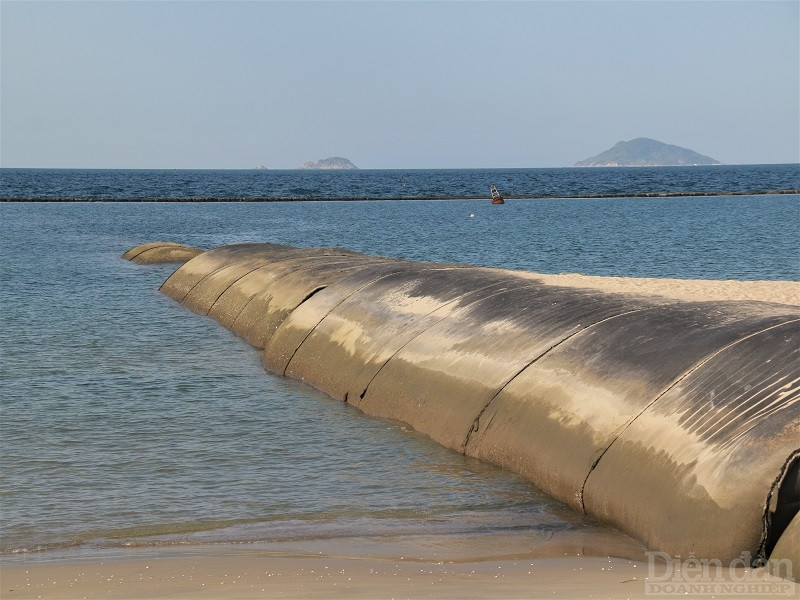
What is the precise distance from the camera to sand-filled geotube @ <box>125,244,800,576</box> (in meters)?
6.01

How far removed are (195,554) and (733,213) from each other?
50.3 metres

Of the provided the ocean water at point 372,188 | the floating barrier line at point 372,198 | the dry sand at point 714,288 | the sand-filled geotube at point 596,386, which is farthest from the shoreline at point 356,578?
the ocean water at point 372,188

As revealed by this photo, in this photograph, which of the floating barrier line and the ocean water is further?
the ocean water

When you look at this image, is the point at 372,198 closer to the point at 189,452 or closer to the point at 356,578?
the point at 189,452

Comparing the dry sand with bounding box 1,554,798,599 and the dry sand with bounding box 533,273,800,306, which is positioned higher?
the dry sand with bounding box 533,273,800,306

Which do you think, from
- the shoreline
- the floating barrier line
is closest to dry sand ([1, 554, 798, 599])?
the shoreline

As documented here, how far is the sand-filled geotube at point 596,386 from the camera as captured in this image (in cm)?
601

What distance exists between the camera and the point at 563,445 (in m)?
7.63

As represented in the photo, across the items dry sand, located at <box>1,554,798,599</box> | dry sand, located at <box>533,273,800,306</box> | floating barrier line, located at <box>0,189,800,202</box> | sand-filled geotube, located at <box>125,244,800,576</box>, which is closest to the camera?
dry sand, located at <box>1,554,798,599</box>

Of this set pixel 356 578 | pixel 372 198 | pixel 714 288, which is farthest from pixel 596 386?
pixel 372 198

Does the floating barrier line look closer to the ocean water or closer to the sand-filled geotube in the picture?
the ocean water

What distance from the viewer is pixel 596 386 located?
7.75m

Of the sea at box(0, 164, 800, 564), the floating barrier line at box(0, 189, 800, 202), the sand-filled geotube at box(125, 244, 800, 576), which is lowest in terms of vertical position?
the sea at box(0, 164, 800, 564)

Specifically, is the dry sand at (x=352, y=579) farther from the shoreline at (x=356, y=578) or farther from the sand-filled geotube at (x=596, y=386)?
the sand-filled geotube at (x=596, y=386)
